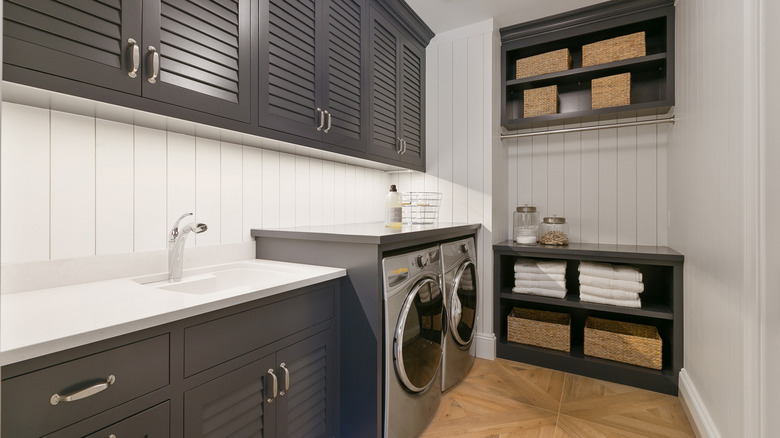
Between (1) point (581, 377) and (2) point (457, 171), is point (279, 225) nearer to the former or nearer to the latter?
(2) point (457, 171)

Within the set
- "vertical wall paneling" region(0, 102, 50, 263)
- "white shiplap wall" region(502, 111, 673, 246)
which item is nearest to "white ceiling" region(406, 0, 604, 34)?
"white shiplap wall" region(502, 111, 673, 246)

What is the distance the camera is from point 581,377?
2430mm

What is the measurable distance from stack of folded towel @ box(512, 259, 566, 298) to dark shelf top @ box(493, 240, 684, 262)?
0.33ft

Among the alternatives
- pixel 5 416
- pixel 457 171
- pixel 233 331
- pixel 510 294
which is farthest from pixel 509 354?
pixel 5 416

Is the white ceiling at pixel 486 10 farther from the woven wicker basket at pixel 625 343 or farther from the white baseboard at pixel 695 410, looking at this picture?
the white baseboard at pixel 695 410

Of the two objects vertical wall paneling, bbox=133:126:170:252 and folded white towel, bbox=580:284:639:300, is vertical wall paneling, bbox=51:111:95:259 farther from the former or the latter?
folded white towel, bbox=580:284:639:300

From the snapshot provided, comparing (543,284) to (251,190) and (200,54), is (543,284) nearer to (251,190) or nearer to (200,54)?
(251,190)

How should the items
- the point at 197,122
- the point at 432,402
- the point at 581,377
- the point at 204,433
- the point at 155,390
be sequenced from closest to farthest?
the point at 155,390
the point at 204,433
the point at 197,122
the point at 432,402
the point at 581,377

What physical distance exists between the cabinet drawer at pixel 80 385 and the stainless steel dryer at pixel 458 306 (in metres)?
1.42

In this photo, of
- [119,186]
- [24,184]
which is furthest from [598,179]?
[24,184]

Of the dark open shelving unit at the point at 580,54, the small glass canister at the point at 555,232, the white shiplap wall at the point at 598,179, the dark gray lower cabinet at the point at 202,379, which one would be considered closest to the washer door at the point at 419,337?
the dark gray lower cabinet at the point at 202,379

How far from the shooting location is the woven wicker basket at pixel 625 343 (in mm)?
2277

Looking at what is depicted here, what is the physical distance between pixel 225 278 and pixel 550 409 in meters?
1.81

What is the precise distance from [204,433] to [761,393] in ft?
5.67
